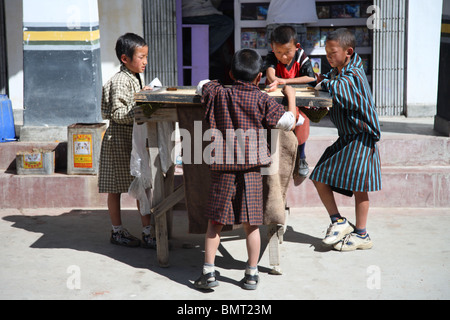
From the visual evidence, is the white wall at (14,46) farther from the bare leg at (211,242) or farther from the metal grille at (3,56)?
the bare leg at (211,242)

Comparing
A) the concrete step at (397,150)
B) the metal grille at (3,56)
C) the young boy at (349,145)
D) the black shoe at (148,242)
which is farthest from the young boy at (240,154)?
the metal grille at (3,56)

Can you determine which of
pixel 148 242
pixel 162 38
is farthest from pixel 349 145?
pixel 162 38

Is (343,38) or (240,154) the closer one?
(240,154)

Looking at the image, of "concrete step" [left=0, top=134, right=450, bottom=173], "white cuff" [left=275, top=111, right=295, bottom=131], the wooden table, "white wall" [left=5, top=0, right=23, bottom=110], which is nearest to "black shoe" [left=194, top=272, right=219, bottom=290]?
the wooden table

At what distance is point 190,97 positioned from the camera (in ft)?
14.7

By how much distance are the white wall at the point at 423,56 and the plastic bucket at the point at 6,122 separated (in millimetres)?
5217

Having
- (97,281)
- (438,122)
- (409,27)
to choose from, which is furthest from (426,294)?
(409,27)

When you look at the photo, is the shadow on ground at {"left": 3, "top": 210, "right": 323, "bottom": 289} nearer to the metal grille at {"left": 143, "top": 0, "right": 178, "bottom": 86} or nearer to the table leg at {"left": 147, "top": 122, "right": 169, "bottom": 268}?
the table leg at {"left": 147, "top": 122, "right": 169, "bottom": 268}

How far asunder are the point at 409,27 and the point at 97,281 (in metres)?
5.92

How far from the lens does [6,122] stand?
717cm

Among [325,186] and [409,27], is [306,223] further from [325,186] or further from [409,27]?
[409,27]

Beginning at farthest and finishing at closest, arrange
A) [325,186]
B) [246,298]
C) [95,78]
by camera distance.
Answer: [95,78]
[325,186]
[246,298]

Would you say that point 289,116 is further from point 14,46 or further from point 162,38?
point 14,46

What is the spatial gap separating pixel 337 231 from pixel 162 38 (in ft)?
14.9
